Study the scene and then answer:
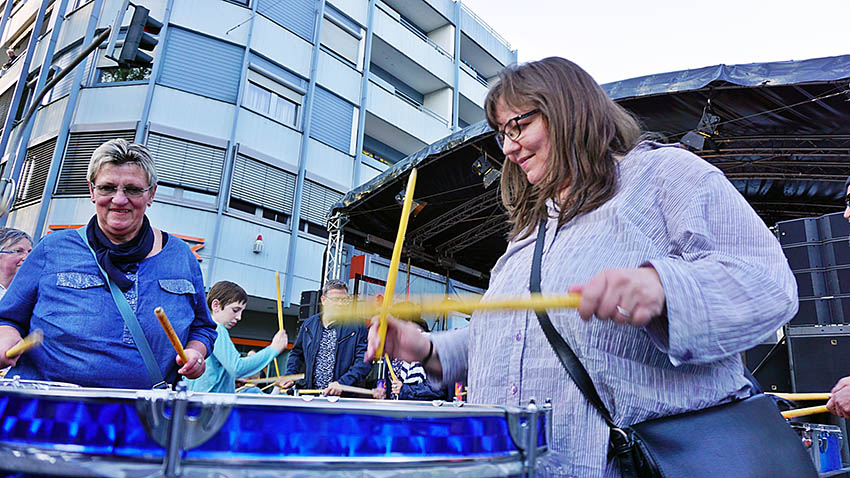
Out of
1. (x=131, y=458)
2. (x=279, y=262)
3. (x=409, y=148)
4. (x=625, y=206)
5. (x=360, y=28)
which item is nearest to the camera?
(x=131, y=458)

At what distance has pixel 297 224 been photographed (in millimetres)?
12984

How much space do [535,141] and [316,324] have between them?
14.0 feet

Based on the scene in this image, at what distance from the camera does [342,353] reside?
5.08 metres

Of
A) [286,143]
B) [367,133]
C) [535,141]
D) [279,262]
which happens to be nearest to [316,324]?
[535,141]

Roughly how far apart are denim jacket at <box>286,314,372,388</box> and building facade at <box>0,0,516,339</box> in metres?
7.04

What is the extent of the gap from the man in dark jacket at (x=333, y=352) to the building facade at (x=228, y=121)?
7.15 metres

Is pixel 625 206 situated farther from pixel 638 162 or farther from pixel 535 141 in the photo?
pixel 535 141

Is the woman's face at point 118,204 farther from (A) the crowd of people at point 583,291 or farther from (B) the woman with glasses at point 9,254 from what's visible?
(B) the woman with glasses at point 9,254

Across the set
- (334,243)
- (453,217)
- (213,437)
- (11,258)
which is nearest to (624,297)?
(213,437)

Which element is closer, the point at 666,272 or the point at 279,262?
the point at 666,272

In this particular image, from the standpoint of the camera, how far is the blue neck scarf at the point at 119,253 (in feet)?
6.42

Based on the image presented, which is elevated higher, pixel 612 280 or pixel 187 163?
pixel 187 163

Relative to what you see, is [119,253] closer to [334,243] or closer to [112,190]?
[112,190]

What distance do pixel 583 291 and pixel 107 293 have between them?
71.5 inches
